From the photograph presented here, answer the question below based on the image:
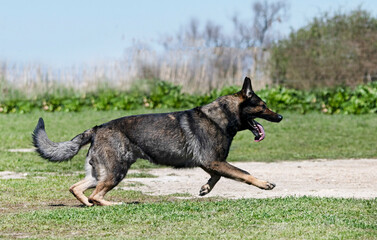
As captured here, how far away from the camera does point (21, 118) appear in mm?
22156

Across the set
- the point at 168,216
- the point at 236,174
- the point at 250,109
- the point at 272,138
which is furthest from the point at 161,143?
the point at 272,138

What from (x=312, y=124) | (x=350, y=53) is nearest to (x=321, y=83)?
(x=350, y=53)

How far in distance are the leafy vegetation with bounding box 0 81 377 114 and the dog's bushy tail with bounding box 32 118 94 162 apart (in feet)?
50.3

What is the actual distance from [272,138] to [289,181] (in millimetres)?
6918

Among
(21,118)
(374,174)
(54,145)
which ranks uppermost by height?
(54,145)

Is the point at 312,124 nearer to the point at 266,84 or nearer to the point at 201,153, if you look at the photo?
the point at 266,84

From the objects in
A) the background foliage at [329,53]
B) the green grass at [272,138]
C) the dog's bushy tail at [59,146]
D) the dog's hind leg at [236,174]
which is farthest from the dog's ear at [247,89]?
the background foliage at [329,53]

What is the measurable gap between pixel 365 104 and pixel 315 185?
13.1m

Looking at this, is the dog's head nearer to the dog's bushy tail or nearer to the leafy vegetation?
the dog's bushy tail

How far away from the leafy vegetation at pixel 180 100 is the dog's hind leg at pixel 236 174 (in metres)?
15.2

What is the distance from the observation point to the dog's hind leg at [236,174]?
7992mm

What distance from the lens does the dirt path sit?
9.65 meters

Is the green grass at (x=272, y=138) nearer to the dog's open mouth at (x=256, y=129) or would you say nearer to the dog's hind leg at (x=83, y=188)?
the dog's hind leg at (x=83, y=188)

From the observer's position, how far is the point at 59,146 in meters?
8.40
